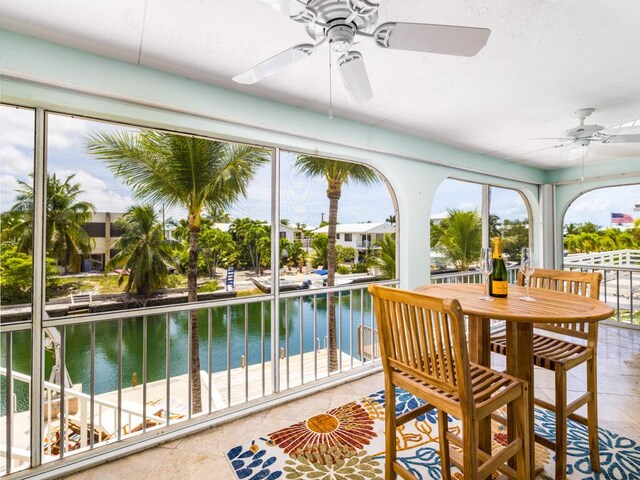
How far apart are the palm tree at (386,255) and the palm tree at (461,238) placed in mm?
971

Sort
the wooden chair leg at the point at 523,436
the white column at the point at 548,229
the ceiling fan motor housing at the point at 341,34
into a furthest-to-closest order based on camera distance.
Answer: the white column at the point at 548,229, the wooden chair leg at the point at 523,436, the ceiling fan motor housing at the point at 341,34

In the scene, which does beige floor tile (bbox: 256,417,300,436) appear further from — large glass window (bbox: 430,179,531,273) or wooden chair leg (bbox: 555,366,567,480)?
large glass window (bbox: 430,179,531,273)

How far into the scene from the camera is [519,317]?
135cm

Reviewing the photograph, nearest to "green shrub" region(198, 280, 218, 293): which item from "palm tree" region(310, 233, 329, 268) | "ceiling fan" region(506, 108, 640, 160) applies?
"palm tree" region(310, 233, 329, 268)

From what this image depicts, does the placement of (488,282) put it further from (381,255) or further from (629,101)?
(629,101)

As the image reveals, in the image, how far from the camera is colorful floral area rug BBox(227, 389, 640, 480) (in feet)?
6.01

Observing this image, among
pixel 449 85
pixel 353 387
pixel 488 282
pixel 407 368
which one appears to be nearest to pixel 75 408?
pixel 353 387

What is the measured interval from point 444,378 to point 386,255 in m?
2.40

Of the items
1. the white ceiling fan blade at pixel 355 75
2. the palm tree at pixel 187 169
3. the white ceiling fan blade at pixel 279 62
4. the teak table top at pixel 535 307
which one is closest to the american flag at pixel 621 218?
the teak table top at pixel 535 307

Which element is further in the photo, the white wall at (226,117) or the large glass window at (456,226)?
the large glass window at (456,226)

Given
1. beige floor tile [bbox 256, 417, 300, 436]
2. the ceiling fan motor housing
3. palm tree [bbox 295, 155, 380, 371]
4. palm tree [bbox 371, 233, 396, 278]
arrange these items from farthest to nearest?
palm tree [bbox 371, 233, 396, 278] < palm tree [bbox 295, 155, 380, 371] < beige floor tile [bbox 256, 417, 300, 436] < the ceiling fan motor housing

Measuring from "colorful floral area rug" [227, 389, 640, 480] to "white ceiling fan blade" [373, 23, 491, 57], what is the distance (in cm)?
211

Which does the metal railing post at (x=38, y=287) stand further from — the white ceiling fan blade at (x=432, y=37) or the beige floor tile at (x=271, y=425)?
the white ceiling fan blade at (x=432, y=37)

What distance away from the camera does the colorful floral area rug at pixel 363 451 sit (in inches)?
72.1
